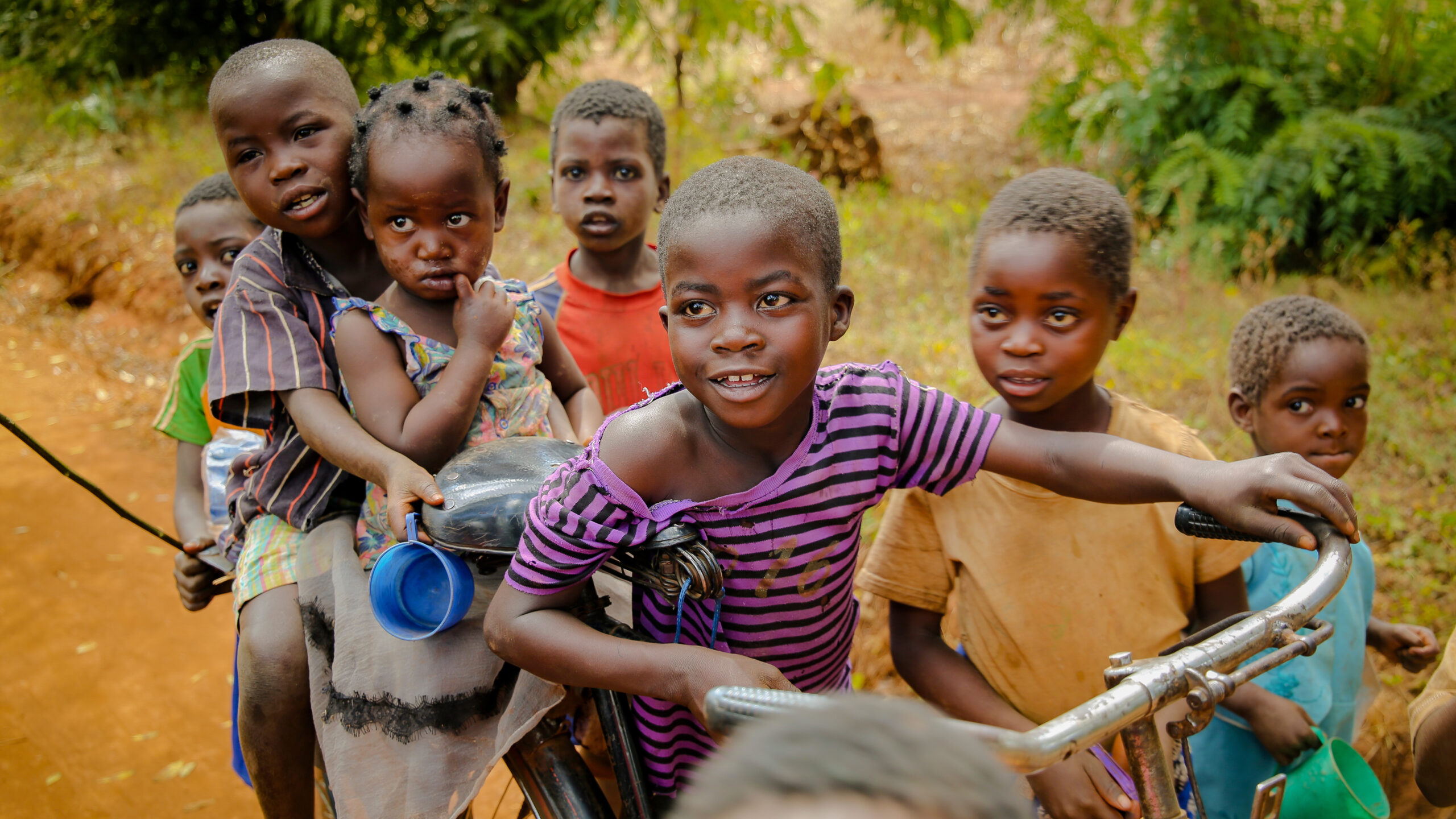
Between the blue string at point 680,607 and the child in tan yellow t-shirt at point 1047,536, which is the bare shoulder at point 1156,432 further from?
the blue string at point 680,607

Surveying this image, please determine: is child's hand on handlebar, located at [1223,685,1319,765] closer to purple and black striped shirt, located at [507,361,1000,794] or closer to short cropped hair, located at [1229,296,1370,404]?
short cropped hair, located at [1229,296,1370,404]

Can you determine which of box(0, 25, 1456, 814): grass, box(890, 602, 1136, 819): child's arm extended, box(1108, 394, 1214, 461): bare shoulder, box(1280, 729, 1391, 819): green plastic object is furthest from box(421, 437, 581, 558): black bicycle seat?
box(0, 25, 1456, 814): grass

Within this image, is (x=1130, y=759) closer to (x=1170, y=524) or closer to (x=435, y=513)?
(x=1170, y=524)

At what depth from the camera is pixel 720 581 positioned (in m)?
1.48

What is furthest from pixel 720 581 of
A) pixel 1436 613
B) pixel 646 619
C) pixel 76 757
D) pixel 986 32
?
pixel 986 32

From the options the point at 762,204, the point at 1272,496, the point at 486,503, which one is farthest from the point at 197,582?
the point at 1272,496

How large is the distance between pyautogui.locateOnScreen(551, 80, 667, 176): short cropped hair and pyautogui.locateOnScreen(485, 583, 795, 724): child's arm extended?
2104mm

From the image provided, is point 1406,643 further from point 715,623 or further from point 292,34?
point 292,34

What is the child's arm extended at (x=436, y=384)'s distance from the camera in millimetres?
1896

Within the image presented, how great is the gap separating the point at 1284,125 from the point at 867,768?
7104mm

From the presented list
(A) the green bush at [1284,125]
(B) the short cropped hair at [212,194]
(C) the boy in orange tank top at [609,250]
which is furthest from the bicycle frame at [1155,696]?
(A) the green bush at [1284,125]

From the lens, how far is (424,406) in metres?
1.90

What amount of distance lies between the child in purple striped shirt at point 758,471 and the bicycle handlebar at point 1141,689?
9 centimetres

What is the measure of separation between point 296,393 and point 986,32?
12534mm
